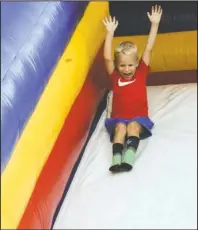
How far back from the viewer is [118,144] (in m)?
1.48

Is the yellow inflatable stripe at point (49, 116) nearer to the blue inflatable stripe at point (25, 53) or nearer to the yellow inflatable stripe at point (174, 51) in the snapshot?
the blue inflatable stripe at point (25, 53)

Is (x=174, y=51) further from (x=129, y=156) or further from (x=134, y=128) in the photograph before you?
(x=129, y=156)

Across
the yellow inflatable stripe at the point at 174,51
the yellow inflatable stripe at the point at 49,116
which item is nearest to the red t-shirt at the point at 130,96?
the yellow inflatable stripe at the point at 49,116

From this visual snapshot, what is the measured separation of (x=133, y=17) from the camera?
195 centimetres

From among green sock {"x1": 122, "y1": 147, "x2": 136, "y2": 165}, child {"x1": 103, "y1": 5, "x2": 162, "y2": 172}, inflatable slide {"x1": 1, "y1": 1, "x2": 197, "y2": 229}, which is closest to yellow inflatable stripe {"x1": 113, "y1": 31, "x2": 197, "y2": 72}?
inflatable slide {"x1": 1, "y1": 1, "x2": 197, "y2": 229}

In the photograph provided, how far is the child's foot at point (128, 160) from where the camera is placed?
1380 mm

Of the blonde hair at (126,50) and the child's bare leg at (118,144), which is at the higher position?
the blonde hair at (126,50)

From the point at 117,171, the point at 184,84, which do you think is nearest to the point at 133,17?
the point at 184,84

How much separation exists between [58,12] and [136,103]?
38cm

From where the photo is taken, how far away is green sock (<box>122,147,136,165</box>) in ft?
4.60

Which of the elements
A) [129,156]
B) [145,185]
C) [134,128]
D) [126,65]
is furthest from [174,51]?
[145,185]

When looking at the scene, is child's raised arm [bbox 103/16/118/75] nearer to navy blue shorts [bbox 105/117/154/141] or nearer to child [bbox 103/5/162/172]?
child [bbox 103/5/162/172]

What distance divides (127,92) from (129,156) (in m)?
0.28

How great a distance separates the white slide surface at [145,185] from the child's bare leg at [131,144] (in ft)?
0.06
